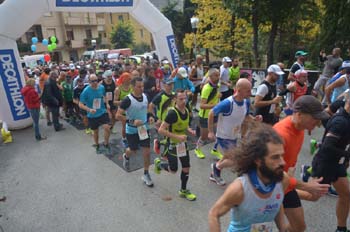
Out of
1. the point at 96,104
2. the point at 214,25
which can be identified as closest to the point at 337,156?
the point at 96,104

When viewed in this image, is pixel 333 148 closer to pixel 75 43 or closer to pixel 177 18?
pixel 177 18

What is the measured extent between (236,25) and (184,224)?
1511cm

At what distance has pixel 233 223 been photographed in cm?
196

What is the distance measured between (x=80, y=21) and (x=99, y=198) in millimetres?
41820

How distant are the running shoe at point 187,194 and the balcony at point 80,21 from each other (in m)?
40.9

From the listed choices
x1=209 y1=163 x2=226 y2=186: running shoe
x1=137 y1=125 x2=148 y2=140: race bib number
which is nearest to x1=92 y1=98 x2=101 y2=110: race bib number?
x1=137 y1=125 x2=148 y2=140: race bib number

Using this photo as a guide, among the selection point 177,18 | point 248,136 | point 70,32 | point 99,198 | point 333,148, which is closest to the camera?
point 248,136

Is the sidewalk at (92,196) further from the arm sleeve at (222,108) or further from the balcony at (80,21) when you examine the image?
the balcony at (80,21)

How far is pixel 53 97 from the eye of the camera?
8.42 m

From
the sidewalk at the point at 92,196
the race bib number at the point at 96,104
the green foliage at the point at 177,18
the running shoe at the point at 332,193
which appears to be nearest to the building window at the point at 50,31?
the green foliage at the point at 177,18

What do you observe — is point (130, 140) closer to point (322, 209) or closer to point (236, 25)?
point (322, 209)

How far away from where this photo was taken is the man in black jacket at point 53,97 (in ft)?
27.5

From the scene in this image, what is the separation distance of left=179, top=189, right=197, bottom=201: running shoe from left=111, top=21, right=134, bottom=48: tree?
39197 millimetres

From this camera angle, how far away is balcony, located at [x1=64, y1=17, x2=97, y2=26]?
1563 inches
